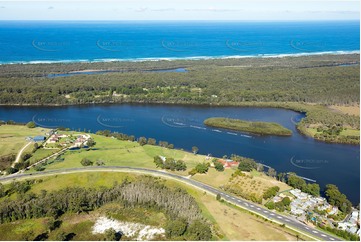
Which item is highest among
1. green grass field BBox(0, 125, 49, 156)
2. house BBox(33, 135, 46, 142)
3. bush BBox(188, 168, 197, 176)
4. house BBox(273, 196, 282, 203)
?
house BBox(273, 196, 282, 203)

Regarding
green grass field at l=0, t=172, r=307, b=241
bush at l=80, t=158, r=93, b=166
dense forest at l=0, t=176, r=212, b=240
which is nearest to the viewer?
green grass field at l=0, t=172, r=307, b=241

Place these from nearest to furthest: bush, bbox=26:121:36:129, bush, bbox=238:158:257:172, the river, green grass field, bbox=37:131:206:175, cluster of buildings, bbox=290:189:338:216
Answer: cluster of buildings, bbox=290:189:338:216 → bush, bbox=238:158:257:172 → green grass field, bbox=37:131:206:175 → the river → bush, bbox=26:121:36:129

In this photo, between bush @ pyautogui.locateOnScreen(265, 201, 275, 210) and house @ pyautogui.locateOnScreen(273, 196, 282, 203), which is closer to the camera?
bush @ pyautogui.locateOnScreen(265, 201, 275, 210)

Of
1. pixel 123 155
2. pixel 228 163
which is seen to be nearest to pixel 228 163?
pixel 228 163

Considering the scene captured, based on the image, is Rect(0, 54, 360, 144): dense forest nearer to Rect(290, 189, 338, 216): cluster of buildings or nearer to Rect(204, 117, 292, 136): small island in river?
Rect(204, 117, 292, 136): small island in river

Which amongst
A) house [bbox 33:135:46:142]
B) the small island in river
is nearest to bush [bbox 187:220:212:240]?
the small island in river

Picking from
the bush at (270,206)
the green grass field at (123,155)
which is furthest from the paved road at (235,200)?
the green grass field at (123,155)

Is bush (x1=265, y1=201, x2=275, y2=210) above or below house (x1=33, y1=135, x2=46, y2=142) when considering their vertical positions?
above

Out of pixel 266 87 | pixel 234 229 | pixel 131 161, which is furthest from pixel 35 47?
pixel 234 229

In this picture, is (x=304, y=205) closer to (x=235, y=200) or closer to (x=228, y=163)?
(x=235, y=200)
